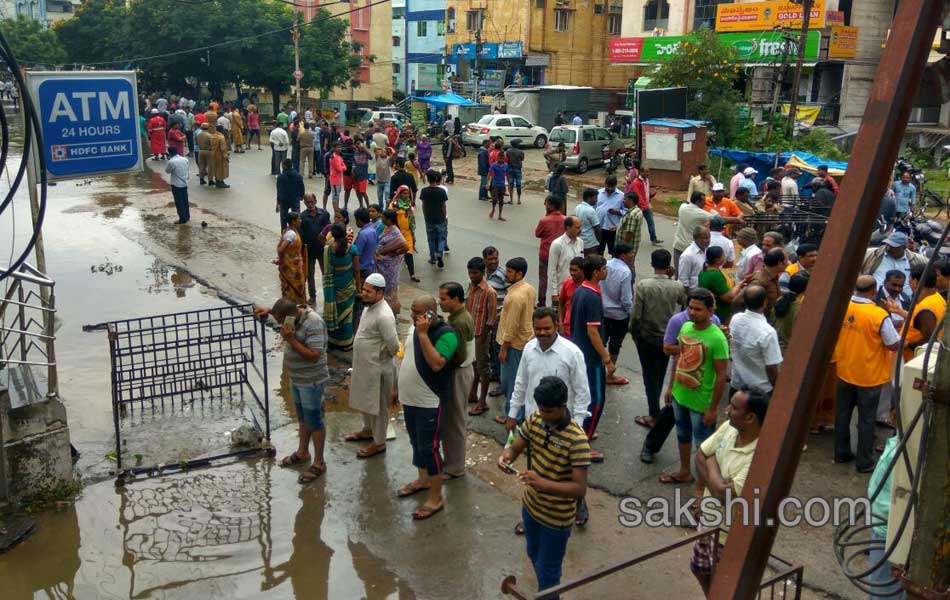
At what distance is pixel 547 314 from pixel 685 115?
72.0 ft

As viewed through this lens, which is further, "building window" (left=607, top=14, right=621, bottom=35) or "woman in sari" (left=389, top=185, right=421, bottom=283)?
"building window" (left=607, top=14, right=621, bottom=35)

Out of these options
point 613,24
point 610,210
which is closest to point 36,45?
point 613,24

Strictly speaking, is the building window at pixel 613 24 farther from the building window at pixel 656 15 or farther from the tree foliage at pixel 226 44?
the tree foliage at pixel 226 44

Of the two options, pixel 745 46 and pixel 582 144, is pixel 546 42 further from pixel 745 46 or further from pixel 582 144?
pixel 582 144

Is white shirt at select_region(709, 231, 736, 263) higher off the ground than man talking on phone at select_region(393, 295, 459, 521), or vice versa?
white shirt at select_region(709, 231, 736, 263)

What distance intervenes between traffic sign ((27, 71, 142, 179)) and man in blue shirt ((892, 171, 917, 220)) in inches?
504

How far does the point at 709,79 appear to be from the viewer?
26375mm

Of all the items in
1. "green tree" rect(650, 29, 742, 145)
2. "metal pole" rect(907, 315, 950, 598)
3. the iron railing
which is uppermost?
"green tree" rect(650, 29, 742, 145)

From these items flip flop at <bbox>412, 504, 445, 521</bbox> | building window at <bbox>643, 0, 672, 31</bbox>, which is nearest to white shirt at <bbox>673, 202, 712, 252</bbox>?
flip flop at <bbox>412, 504, 445, 521</bbox>

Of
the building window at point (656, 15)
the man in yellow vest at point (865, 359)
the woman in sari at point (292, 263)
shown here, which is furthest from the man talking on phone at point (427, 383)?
the building window at point (656, 15)

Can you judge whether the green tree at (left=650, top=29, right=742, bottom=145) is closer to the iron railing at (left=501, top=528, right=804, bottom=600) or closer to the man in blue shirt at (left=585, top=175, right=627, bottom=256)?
the man in blue shirt at (left=585, top=175, right=627, bottom=256)

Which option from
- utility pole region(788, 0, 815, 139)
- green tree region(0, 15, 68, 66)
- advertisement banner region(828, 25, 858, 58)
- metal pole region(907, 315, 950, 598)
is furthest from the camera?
green tree region(0, 15, 68, 66)

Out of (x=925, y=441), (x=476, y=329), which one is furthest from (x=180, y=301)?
(x=925, y=441)

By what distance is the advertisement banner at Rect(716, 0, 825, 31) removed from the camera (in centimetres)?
3114
